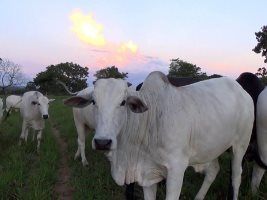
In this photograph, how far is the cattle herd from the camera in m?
4.13

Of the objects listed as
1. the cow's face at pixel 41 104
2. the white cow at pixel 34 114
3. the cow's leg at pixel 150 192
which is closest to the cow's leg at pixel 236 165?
the cow's leg at pixel 150 192

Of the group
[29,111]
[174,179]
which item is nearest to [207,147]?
[174,179]

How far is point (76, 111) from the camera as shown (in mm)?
8766

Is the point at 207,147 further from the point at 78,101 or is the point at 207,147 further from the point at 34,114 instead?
the point at 34,114

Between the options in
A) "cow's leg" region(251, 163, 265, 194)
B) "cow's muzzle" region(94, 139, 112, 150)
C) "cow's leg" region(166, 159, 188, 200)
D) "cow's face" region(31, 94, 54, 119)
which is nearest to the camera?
"cow's muzzle" region(94, 139, 112, 150)

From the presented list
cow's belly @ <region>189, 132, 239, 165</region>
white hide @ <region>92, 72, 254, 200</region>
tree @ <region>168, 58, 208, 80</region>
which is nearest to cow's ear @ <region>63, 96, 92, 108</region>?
white hide @ <region>92, 72, 254, 200</region>

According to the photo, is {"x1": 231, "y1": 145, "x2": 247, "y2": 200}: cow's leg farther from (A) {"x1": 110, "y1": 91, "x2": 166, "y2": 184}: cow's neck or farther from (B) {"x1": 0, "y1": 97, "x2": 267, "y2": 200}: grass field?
(A) {"x1": 110, "y1": 91, "x2": 166, "y2": 184}: cow's neck

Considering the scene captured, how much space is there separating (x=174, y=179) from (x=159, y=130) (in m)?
0.52

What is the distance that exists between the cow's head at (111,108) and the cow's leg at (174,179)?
689 millimetres

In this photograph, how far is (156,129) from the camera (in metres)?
4.42

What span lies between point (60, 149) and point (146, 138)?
6417 mm

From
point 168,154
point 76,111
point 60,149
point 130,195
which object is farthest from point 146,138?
point 60,149

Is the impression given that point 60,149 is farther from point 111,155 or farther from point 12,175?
point 111,155

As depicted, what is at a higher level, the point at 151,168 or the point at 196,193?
the point at 151,168
